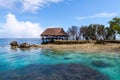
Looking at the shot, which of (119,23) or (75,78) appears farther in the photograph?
(119,23)

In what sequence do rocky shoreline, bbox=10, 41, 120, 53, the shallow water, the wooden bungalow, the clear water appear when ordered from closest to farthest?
1. the shallow water
2. the clear water
3. rocky shoreline, bbox=10, 41, 120, 53
4. the wooden bungalow

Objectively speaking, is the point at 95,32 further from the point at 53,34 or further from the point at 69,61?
the point at 69,61

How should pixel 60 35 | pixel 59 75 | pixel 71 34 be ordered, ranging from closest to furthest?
pixel 59 75 → pixel 60 35 → pixel 71 34

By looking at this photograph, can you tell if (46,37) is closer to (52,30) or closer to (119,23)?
(52,30)

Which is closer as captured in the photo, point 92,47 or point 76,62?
point 76,62

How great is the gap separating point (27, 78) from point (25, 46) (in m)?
42.6

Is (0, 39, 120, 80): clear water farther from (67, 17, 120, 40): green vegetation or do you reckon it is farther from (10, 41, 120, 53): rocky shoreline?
(67, 17, 120, 40): green vegetation

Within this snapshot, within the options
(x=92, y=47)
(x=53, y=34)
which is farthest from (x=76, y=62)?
(x=53, y=34)

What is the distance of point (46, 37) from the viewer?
229 feet

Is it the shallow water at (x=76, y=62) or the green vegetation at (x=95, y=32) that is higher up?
the green vegetation at (x=95, y=32)

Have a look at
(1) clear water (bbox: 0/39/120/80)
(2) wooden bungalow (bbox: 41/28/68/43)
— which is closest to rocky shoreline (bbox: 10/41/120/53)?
(1) clear water (bbox: 0/39/120/80)

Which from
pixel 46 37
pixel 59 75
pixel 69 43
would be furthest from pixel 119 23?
pixel 59 75

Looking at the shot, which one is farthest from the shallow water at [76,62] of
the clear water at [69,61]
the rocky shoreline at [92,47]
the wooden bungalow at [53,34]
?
the wooden bungalow at [53,34]

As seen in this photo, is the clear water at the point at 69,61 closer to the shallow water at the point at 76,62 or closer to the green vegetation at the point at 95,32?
the shallow water at the point at 76,62
